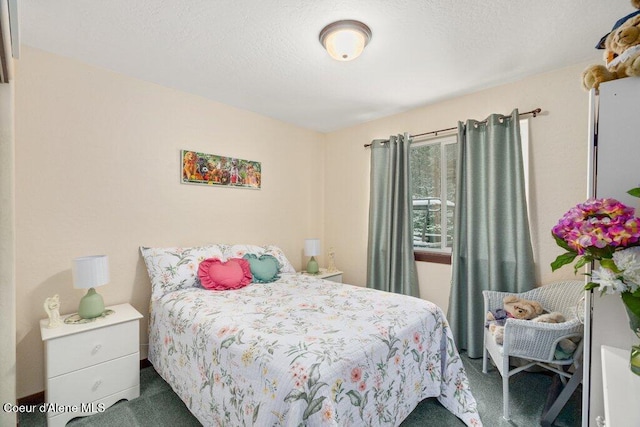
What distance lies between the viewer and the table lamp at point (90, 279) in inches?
77.0

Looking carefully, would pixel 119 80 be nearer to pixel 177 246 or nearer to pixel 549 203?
pixel 177 246

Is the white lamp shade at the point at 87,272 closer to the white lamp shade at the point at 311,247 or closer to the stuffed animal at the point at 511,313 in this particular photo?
the white lamp shade at the point at 311,247

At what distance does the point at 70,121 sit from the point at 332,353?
254 cm

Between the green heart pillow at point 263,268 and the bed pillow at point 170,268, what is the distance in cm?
46

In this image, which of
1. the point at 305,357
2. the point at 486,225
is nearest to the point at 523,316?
the point at 486,225

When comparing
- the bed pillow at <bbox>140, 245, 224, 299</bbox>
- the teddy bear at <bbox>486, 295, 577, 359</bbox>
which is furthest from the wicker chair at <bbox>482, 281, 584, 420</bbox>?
the bed pillow at <bbox>140, 245, 224, 299</bbox>

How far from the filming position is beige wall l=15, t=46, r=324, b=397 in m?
2.04

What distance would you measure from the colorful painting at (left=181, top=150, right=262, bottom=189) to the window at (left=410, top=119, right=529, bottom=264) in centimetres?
185

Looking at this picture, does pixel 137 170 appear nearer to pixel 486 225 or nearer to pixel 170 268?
pixel 170 268

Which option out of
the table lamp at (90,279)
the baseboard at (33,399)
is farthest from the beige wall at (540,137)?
the baseboard at (33,399)

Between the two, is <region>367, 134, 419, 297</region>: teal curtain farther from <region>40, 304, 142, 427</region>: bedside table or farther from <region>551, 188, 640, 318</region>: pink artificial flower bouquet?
<region>40, 304, 142, 427</region>: bedside table

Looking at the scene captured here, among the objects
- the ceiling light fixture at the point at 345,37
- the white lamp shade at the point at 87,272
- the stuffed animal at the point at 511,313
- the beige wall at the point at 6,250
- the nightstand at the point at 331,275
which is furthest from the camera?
the nightstand at the point at 331,275

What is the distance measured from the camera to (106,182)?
237 centimetres

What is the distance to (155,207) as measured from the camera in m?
2.63
